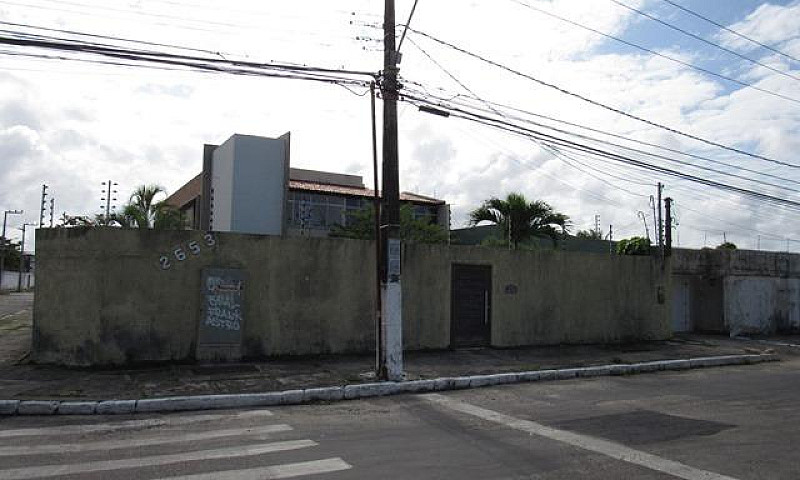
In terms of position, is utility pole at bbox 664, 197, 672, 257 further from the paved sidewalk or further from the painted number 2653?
the painted number 2653

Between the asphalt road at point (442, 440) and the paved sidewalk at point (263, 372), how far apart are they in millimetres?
1119

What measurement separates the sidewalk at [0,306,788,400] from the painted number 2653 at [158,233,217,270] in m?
1.88

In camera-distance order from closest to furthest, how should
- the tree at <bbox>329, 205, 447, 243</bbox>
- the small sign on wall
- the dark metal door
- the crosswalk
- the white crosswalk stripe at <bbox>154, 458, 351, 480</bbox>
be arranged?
1. the white crosswalk stripe at <bbox>154, 458, 351, 480</bbox>
2. the crosswalk
3. the small sign on wall
4. the dark metal door
5. the tree at <bbox>329, 205, 447, 243</bbox>

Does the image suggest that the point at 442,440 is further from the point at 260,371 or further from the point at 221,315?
the point at 221,315

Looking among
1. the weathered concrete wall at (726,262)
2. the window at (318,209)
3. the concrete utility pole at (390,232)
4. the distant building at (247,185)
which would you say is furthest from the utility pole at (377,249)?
the window at (318,209)

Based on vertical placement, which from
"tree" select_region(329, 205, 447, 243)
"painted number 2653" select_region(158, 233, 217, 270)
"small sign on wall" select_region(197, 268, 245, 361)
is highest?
"tree" select_region(329, 205, 447, 243)

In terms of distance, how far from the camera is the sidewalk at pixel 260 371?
30.8 feet

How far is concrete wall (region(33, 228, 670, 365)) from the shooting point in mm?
11156

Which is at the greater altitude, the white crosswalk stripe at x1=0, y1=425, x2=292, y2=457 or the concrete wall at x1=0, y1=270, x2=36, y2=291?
the concrete wall at x1=0, y1=270, x2=36, y2=291

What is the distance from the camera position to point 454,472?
222 inches

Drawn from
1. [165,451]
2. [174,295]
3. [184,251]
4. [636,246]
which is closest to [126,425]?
[165,451]

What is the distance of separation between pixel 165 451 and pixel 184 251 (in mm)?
6046

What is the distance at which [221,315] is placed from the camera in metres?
12.0

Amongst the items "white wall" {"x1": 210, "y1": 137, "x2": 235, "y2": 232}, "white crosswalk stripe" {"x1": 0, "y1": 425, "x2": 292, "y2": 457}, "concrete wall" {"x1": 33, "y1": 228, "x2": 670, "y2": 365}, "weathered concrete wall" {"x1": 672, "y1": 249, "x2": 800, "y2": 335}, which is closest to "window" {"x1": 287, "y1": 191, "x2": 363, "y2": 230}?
"white wall" {"x1": 210, "y1": 137, "x2": 235, "y2": 232}
